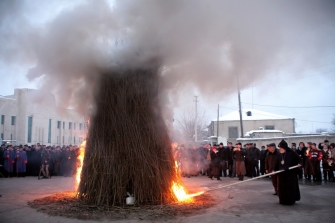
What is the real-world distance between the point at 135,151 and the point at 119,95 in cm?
141

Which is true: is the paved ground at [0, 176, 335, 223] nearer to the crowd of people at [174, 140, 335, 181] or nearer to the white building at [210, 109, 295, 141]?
the crowd of people at [174, 140, 335, 181]

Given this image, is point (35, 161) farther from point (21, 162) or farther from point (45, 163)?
point (45, 163)

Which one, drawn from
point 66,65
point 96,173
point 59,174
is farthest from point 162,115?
point 59,174

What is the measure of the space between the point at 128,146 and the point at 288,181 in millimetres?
4369

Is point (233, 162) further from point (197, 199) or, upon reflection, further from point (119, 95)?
point (119, 95)

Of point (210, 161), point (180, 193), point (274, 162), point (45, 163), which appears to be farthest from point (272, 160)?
point (45, 163)

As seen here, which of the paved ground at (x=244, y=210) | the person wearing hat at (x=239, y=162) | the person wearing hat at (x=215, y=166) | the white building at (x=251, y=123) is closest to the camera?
Result: the paved ground at (x=244, y=210)

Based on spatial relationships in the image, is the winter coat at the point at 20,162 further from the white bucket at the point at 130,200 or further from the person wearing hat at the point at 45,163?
the white bucket at the point at 130,200

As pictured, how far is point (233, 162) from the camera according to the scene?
14625 mm

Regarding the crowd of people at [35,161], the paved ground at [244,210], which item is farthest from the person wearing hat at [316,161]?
the crowd of people at [35,161]

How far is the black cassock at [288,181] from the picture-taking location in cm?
716

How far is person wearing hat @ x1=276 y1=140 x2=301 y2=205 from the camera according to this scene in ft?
23.5

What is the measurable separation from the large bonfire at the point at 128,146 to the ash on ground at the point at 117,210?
9.1 inches

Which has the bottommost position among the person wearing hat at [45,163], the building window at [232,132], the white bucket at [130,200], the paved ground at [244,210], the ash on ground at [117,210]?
the paved ground at [244,210]
